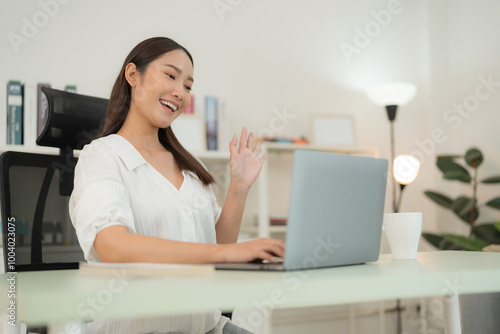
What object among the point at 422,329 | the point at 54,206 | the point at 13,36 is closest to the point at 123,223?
the point at 54,206

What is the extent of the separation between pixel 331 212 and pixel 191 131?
2202 millimetres

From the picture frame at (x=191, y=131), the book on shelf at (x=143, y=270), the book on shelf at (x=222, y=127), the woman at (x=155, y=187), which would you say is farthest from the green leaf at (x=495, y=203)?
the book on shelf at (x=143, y=270)

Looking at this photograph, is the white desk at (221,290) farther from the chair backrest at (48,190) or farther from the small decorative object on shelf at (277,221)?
the small decorative object on shelf at (277,221)

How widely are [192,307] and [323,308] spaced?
→ 296cm

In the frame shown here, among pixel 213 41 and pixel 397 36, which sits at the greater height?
pixel 397 36

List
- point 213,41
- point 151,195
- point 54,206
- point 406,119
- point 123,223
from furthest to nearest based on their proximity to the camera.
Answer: point 406,119
point 213,41
point 54,206
point 151,195
point 123,223

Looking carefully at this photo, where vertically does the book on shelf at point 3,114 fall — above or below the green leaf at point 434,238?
above

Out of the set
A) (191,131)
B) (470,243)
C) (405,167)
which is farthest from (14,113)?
(470,243)

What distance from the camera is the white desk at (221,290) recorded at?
56cm

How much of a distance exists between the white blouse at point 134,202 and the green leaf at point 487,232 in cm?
241

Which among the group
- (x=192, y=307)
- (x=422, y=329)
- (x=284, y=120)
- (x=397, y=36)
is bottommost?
(x=422, y=329)

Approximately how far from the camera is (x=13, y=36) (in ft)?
9.26

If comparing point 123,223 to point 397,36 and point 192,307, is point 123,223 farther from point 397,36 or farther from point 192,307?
point 397,36

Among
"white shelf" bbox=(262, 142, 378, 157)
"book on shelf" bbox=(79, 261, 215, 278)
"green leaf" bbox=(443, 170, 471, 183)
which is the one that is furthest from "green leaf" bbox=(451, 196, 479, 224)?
"book on shelf" bbox=(79, 261, 215, 278)
